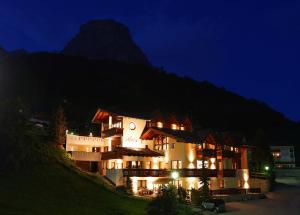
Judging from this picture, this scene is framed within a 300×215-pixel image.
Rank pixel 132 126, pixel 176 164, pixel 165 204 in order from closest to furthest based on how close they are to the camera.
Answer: pixel 165 204 < pixel 176 164 < pixel 132 126

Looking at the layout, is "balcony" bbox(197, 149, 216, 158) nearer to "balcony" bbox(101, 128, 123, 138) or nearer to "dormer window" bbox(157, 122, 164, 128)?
"dormer window" bbox(157, 122, 164, 128)

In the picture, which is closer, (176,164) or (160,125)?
(176,164)

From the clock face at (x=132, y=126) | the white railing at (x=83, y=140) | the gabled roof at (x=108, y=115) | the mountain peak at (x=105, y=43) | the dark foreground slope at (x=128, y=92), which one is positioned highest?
the mountain peak at (x=105, y=43)

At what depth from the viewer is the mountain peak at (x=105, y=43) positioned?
184 metres

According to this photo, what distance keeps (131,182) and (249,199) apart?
1623cm

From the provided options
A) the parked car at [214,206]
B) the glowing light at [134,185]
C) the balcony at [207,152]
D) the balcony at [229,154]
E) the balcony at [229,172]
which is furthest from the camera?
the balcony at [229,154]

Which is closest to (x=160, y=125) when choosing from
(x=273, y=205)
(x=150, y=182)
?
(x=150, y=182)

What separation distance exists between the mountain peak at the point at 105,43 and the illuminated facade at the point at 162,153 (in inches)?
4881

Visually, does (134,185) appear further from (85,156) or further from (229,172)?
(229,172)

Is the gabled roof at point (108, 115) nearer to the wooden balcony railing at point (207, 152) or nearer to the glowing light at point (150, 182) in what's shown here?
the wooden balcony railing at point (207, 152)

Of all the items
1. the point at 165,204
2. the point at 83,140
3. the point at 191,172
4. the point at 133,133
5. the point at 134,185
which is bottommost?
the point at 165,204

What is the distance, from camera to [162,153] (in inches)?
2223

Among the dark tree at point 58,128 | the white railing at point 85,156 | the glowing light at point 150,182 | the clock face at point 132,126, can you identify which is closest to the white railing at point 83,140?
the dark tree at point 58,128

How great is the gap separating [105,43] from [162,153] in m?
140
